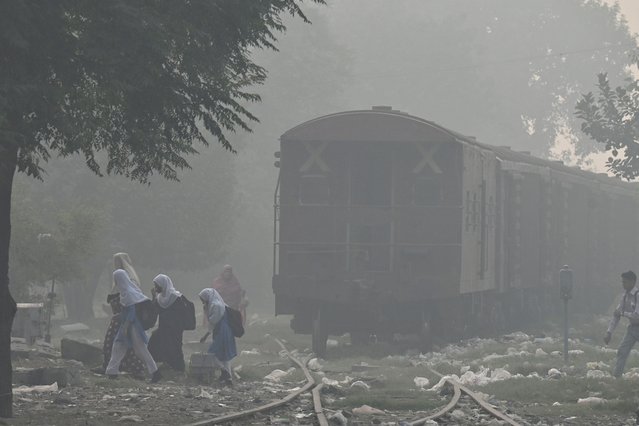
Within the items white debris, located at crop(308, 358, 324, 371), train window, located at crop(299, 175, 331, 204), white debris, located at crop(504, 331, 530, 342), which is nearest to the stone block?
white debris, located at crop(308, 358, 324, 371)

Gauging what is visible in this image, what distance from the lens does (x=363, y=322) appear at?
85.1 ft

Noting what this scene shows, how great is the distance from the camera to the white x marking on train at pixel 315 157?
25.5 metres

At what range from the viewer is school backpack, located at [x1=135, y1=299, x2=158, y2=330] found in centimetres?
1736

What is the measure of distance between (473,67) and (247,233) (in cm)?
3434

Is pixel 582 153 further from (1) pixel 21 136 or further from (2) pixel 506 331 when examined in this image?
(1) pixel 21 136

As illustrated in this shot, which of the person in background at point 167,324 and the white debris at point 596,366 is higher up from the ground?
the person in background at point 167,324

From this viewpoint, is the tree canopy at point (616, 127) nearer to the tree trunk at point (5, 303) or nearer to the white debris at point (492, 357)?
the white debris at point (492, 357)

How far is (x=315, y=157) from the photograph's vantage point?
2555 cm

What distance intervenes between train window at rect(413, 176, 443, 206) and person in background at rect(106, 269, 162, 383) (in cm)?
947

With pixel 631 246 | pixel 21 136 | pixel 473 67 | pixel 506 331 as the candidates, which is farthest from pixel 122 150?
pixel 473 67

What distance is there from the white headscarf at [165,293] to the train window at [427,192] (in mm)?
8669

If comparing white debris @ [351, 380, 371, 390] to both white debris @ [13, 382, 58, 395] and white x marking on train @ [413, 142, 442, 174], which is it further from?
white x marking on train @ [413, 142, 442, 174]

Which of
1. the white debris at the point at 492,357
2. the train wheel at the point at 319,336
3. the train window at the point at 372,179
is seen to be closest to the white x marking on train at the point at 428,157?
the train window at the point at 372,179

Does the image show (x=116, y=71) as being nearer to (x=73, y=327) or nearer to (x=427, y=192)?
(x=427, y=192)
